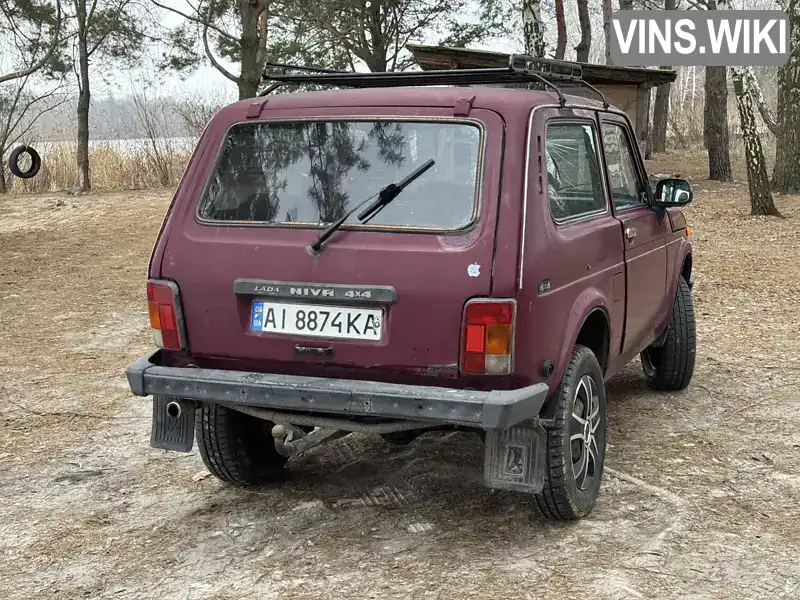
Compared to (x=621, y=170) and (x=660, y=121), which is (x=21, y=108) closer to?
(x=660, y=121)

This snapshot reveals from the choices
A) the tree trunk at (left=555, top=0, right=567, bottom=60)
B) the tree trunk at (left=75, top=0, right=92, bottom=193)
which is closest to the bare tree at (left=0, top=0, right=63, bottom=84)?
the tree trunk at (left=75, top=0, right=92, bottom=193)

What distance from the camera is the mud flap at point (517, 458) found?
3.52m

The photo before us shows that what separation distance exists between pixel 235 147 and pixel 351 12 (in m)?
23.5

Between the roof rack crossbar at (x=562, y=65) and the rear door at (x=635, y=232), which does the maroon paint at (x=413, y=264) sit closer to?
the roof rack crossbar at (x=562, y=65)

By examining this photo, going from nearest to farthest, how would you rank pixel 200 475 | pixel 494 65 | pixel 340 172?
1. pixel 340 172
2. pixel 200 475
3. pixel 494 65

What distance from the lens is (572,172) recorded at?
4062 mm

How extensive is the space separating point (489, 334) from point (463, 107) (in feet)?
3.04

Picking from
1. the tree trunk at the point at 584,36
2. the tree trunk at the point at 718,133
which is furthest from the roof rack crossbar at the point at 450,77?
the tree trunk at the point at 584,36

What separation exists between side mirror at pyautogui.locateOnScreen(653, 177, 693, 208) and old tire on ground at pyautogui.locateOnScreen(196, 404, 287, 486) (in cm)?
249

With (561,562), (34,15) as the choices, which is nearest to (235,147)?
(561,562)

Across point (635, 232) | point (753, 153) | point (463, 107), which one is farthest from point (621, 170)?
point (753, 153)

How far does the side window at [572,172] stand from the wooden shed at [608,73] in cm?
1020

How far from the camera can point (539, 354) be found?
135 inches

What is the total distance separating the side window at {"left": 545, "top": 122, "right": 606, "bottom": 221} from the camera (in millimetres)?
3787
